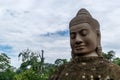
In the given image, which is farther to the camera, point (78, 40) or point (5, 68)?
point (5, 68)

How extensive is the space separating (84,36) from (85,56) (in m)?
0.52

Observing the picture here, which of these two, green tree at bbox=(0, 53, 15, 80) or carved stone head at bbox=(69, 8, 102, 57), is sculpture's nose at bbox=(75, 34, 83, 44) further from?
green tree at bbox=(0, 53, 15, 80)

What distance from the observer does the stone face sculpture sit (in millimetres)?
8789

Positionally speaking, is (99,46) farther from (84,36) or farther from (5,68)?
(5,68)

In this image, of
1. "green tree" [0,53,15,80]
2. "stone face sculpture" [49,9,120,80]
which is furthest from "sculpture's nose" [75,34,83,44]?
"green tree" [0,53,15,80]

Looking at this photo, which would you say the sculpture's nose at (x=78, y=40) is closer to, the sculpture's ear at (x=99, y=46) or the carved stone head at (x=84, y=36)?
the carved stone head at (x=84, y=36)

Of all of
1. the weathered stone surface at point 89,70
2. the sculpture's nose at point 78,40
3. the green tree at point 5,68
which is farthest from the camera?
the green tree at point 5,68

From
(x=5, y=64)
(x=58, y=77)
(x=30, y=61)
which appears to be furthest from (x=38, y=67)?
(x=58, y=77)

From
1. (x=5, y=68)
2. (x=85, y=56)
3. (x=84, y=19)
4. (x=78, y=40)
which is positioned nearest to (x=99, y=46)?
(x=85, y=56)

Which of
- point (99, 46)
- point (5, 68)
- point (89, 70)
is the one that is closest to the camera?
point (89, 70)

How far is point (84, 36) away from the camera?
925 centimetres

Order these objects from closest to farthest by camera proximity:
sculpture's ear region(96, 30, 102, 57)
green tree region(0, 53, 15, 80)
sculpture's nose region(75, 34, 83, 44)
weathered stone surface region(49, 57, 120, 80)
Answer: weathered stone surface region(49, 57, 120, 80)
sculpture's nose region(75, 34, 83, 44)
sculpture's ear region(96, 30, 102, 57)
green tree region(0, 53, 15, 80)

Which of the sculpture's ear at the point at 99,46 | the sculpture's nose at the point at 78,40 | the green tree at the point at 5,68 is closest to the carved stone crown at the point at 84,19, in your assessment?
the sculpture's ear at the point at 99,46

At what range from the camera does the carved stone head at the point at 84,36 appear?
9.23 metres
